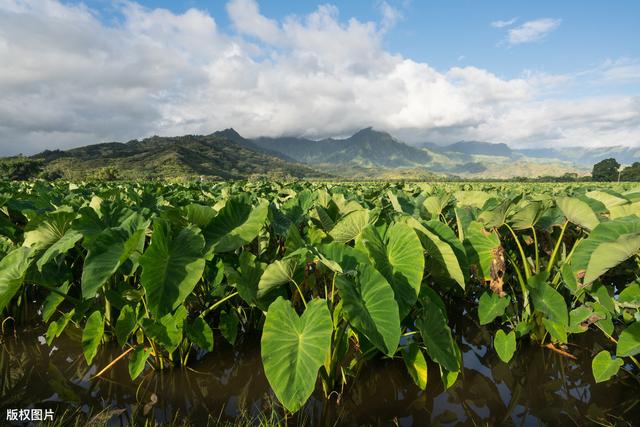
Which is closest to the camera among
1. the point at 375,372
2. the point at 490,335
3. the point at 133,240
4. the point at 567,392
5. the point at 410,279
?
the point at 133,240

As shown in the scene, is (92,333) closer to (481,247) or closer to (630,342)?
(481,247)

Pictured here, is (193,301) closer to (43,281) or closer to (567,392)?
(43,281)

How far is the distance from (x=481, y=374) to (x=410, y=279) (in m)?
1.31

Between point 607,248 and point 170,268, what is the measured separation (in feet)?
7.71

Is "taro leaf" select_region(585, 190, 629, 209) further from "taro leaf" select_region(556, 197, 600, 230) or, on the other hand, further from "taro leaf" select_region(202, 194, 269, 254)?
"taro leaf" select_region(202, 194, 269, 254)

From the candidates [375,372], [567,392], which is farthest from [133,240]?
[567,392]

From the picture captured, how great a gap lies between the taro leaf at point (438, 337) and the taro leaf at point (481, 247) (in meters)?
0.76

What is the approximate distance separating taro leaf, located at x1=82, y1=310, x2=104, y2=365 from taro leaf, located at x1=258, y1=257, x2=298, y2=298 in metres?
1.16

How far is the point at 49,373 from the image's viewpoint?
2727 millimetres

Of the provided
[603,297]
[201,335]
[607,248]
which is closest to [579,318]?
[603,297]

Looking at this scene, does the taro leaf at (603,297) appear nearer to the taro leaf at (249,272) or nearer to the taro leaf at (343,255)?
the taro leaf at (343,255)

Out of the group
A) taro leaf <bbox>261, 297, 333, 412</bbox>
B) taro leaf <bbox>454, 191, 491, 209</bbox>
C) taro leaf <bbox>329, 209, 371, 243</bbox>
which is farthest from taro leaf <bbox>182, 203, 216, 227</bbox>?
taro leaf <bbox>454, 191, 491, 209</bbox>

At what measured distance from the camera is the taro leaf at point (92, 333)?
7.80ft

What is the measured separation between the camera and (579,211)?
8.18 ft
